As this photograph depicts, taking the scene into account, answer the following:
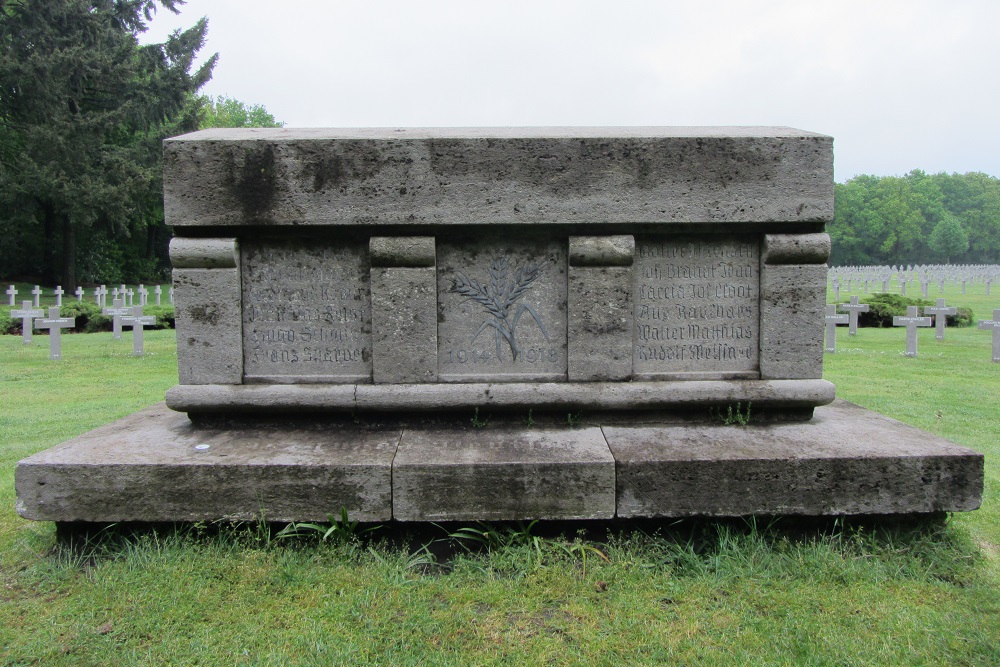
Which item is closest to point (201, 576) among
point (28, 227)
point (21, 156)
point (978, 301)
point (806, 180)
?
point (806, 180)

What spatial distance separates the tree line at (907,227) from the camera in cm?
6794

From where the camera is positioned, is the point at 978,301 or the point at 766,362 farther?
the point at 978,301

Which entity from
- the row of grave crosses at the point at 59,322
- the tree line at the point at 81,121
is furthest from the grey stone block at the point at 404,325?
the tree line at the point at 81,121

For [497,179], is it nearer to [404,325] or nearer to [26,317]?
[404,325]

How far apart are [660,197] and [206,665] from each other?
8.83 feet

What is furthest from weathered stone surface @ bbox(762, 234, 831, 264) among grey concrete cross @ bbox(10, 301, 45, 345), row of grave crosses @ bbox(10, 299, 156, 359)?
grey concrete cross @ bbox(10, 301, 45, 345)

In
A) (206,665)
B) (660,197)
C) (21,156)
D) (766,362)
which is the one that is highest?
(21,156)

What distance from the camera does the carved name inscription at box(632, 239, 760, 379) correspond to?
3516 millimetres

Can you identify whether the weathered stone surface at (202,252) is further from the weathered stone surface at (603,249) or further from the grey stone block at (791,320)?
the grey stone block at (791,320)

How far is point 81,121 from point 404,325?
2825 centimetres

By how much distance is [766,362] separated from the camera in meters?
3.49

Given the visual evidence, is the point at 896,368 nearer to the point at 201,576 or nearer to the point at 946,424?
the point at 946,424

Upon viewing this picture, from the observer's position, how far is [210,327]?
342 cm

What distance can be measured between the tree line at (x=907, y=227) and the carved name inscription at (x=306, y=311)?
71354mm
